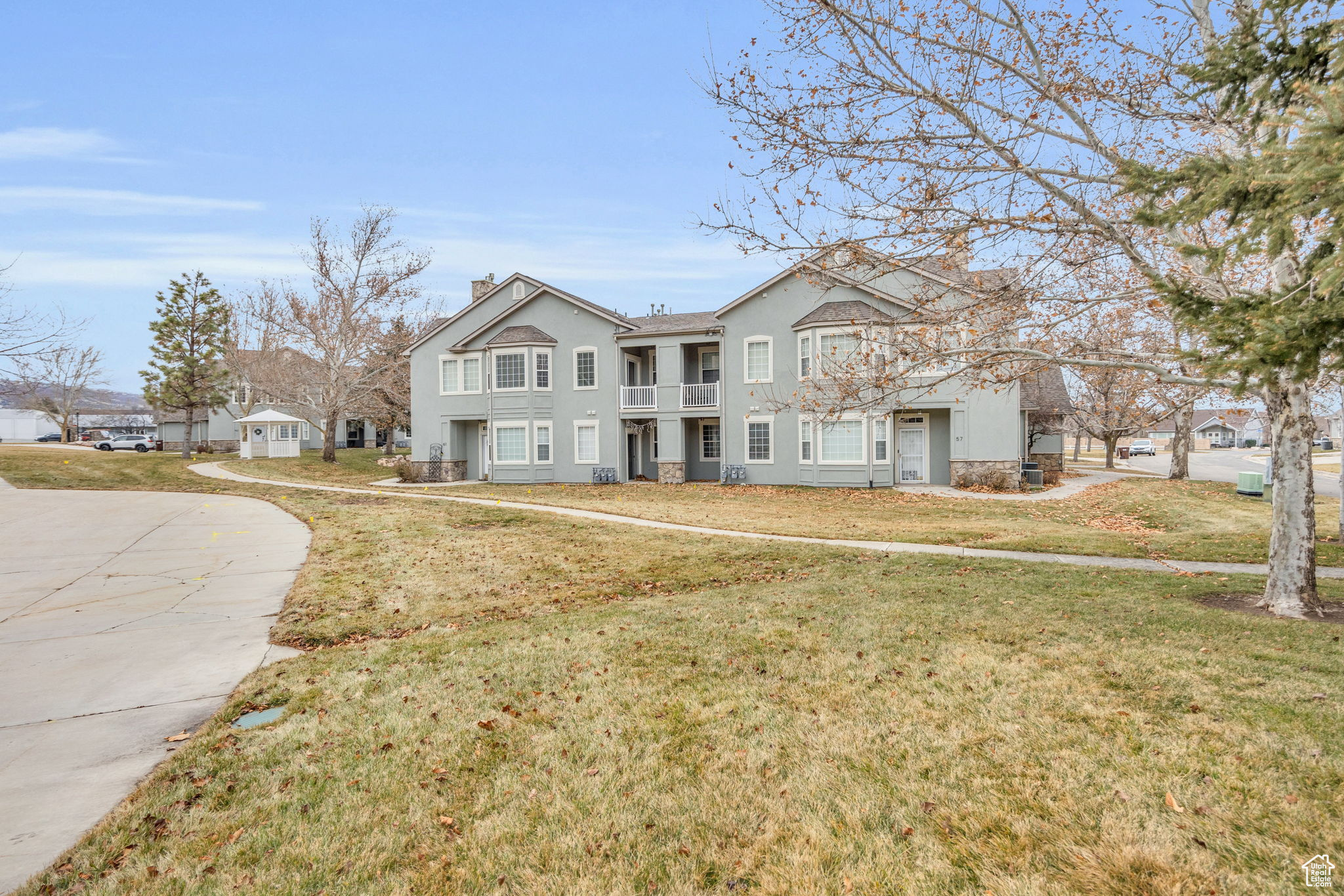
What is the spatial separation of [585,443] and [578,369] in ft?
10.7

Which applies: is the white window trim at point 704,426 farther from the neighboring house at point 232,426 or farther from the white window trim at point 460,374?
the neighboring house at point 232,426

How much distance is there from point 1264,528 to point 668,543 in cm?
1328

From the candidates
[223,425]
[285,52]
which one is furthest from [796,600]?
[223,425]

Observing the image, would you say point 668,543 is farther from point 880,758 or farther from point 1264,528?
point 1264,528

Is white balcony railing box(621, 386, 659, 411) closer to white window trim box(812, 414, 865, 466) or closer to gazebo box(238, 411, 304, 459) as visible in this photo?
white window trim box(812, 414, 865, 466)

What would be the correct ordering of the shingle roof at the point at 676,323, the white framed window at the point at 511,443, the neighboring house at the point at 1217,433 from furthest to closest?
the neighboring house at the point at 1217,433, the white framed window at the point at 511,443, the shingle roof at the point at 676,323

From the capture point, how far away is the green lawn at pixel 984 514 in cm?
1245

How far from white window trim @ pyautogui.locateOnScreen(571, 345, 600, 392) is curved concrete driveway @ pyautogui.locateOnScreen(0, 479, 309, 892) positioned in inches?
616

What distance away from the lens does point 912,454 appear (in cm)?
2600

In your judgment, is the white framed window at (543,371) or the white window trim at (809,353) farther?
the white framed window at (543,371)

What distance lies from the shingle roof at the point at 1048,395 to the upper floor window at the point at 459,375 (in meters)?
23.5

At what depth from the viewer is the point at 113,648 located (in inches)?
264

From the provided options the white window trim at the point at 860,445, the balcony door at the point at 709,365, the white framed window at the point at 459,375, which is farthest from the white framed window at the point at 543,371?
the white window trim at the point at 860,445

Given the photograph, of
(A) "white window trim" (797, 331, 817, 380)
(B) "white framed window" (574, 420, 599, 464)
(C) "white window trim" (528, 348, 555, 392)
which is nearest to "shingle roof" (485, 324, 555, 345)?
(C) "white window trim" (528, 348, 555, 392)
